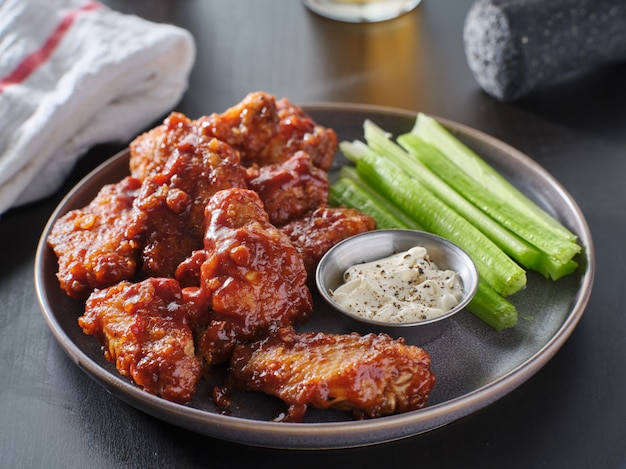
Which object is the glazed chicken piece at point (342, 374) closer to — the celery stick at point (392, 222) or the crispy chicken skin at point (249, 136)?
the celery stick at point (392, 222)

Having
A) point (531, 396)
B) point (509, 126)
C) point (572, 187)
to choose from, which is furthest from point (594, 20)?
point (531, 396)

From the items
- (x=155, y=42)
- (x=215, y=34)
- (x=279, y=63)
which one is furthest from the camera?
(x=215, y=34)

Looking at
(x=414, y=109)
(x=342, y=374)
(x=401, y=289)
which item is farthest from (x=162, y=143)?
(x=414, y=109)

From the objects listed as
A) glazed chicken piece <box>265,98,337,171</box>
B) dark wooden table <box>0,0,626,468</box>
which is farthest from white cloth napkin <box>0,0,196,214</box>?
glazed chicken piece <box>265,98,337,171</box>

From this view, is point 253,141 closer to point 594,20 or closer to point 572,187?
point 572,187

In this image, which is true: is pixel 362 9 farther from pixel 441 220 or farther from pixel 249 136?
pixel 441 220

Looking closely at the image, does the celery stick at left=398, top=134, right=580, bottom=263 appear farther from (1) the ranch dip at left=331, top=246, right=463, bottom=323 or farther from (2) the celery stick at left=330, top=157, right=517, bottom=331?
(1) the ranch dip at left=331, top=246, right=463, bottom=323

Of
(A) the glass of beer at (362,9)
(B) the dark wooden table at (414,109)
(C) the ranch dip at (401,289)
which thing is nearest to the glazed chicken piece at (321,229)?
(C) the ranch dip at (401,289)
